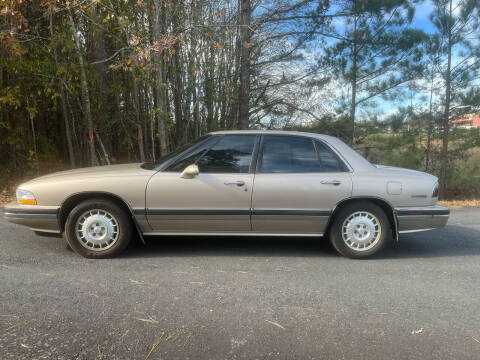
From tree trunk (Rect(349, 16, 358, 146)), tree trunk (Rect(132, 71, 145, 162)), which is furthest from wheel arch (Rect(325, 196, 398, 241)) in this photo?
tree trunk (Rect(349, 16, 358, 146))

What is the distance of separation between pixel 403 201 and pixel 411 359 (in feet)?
6.88

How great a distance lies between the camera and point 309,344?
2.27 meters

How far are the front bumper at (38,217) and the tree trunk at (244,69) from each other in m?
7.42

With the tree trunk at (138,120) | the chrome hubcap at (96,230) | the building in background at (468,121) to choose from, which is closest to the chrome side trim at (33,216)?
the chrome hubcap at (96,230)

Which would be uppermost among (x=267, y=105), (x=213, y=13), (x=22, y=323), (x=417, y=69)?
(x=213, y=13)

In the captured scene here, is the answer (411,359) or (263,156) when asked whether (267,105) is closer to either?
(263,156)

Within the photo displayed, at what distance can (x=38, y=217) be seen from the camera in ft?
12.4

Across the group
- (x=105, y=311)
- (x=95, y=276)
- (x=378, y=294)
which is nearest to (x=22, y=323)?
(x=105, y=311)

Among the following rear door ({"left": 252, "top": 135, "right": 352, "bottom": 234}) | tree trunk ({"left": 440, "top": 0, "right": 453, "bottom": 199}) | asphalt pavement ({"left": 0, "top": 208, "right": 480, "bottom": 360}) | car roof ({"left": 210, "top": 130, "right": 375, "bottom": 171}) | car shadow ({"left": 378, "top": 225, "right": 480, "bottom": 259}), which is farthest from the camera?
tree trunk ({"left": 440, "top": 0, "right": 453, "bottom": 199})

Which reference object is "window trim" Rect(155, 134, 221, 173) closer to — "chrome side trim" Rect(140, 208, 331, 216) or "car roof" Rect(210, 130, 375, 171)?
"car roof" Rect(210, 130, 375, 171)

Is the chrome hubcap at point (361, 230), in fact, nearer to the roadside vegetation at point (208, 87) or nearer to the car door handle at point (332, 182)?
the car door handle at point (332, 182)

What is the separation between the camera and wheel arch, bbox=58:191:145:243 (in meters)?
3.78

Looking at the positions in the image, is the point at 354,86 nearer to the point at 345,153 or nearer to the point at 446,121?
the point at 446,121

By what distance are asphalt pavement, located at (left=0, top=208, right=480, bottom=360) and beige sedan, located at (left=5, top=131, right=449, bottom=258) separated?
12.0 inches
